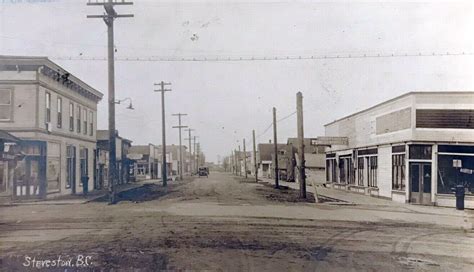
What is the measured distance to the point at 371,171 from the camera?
2628 centimetres

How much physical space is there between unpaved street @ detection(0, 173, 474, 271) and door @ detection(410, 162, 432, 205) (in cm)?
674

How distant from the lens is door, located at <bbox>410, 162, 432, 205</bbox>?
2034 cm

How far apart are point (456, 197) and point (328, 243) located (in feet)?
34.4

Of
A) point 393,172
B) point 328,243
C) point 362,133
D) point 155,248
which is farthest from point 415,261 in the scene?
point 362,133

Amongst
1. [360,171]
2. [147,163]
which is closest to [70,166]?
[360,171]

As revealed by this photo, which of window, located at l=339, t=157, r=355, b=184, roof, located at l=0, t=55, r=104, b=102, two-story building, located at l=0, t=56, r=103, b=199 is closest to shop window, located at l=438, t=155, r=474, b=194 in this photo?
window, located at l=339, t=157, r=355, b=184

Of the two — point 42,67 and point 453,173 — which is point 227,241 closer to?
point 42,67

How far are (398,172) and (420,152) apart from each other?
87.8 inches

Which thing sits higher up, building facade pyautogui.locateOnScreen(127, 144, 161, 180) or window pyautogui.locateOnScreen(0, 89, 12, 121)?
window pyautogui.locateOnScreen(0, 89, 12, 121)

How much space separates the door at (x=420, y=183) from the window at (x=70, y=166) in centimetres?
1401

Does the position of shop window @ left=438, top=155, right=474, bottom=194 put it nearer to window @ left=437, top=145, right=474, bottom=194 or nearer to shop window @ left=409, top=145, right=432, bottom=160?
window @ left=437, top=145, right=474, bottom=194

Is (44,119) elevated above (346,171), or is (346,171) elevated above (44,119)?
(44,119)

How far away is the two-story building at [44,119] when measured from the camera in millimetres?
9305

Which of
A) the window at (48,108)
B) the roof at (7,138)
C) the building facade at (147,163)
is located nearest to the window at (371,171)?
the window at (48,108)
